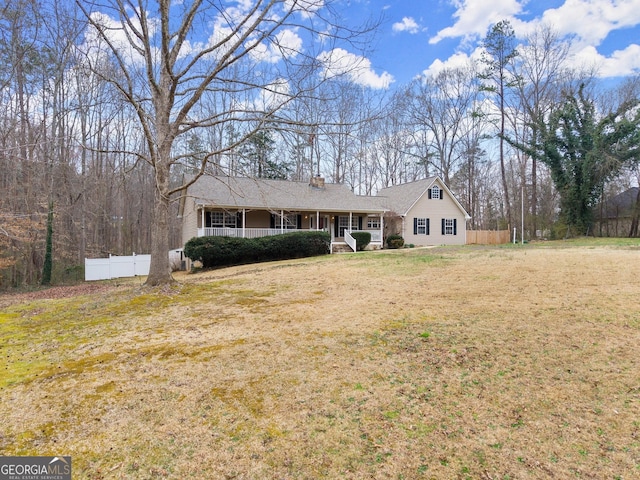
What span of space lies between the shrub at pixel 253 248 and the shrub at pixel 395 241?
634cm

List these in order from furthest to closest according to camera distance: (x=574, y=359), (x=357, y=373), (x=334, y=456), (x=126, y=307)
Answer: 1. (x=126, y=307)
2. (x=574, y=359)
3. (x=357, y=373)
4. (x=334, y=456)

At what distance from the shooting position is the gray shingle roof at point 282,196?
19.2 metres

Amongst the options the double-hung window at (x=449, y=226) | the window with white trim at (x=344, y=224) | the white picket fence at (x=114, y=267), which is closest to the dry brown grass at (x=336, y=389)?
the white picket fence at (x=114, y=267)


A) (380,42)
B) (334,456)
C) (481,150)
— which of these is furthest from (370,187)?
(334,456)

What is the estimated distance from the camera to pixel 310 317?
5.97 meters

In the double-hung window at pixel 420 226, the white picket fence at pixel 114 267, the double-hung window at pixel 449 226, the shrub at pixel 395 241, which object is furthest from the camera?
the double-hung window at pixel 449 226

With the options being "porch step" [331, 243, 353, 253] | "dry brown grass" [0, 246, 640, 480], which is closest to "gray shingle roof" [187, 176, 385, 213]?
"porch step" [331, 243, 353, 253]

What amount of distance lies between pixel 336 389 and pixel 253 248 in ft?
45.4

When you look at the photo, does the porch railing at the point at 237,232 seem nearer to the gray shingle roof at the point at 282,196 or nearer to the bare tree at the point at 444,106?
the gray shingle roof at the point at 282,196

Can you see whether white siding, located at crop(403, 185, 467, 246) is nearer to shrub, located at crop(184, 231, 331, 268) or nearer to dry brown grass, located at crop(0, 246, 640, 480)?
shrub, located at crop(184, 231, 331, 268)

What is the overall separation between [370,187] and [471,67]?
47.1 feet

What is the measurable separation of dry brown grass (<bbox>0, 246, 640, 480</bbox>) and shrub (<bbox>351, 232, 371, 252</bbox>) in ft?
47.9

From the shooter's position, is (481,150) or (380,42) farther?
(481,150)

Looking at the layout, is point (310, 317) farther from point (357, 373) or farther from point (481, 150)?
point (481, 150)
